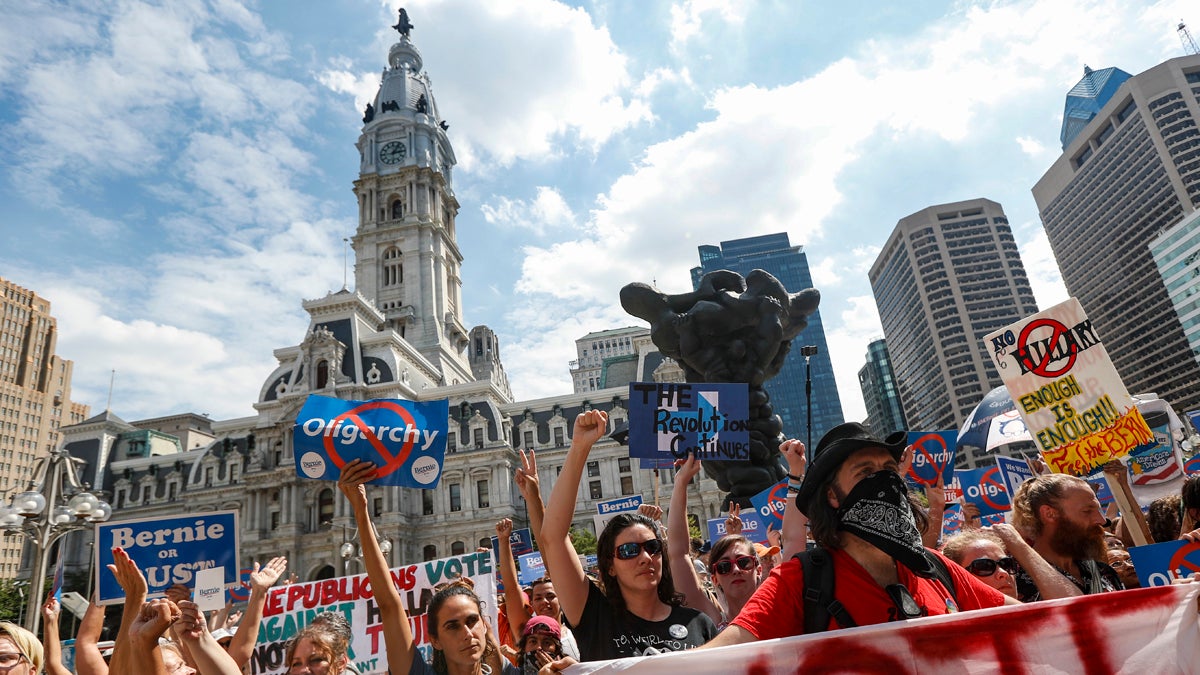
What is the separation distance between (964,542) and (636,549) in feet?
6.03

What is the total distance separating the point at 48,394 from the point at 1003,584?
13105 cm

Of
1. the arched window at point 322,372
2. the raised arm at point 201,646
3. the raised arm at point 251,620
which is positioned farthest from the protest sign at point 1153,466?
the arched window at point 322,372

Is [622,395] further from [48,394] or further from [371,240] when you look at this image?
[48,394]

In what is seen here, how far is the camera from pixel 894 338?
16850cm

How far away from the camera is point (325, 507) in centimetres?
5278

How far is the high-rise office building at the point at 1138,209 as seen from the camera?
108750 mm

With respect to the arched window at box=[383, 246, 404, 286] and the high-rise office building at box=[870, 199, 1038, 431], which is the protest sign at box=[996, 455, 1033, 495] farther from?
the high-rise office building at box=[870, 199, 1038, 431]

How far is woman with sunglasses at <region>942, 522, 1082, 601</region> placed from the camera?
3594 mm

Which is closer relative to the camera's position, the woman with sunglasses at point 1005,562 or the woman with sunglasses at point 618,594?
the woman with sunglasses at point 618,594

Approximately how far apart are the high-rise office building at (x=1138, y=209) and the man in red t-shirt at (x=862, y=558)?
5048 inches

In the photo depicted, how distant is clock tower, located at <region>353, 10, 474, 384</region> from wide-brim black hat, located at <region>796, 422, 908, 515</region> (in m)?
67.7

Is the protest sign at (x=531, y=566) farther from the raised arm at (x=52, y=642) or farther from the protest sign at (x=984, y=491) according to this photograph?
the raised arm at (x=52, y=642)

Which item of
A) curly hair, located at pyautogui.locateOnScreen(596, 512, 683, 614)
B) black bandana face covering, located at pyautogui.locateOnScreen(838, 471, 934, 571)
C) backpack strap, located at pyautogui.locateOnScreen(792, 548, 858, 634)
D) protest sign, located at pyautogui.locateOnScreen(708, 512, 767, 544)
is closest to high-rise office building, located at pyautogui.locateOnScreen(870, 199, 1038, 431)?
protest sign, located at pyautogui.locateOnScreen(708, 512, 767, 544)

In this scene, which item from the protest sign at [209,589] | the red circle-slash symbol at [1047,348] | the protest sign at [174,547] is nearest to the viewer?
the protest sign at [209,589]
